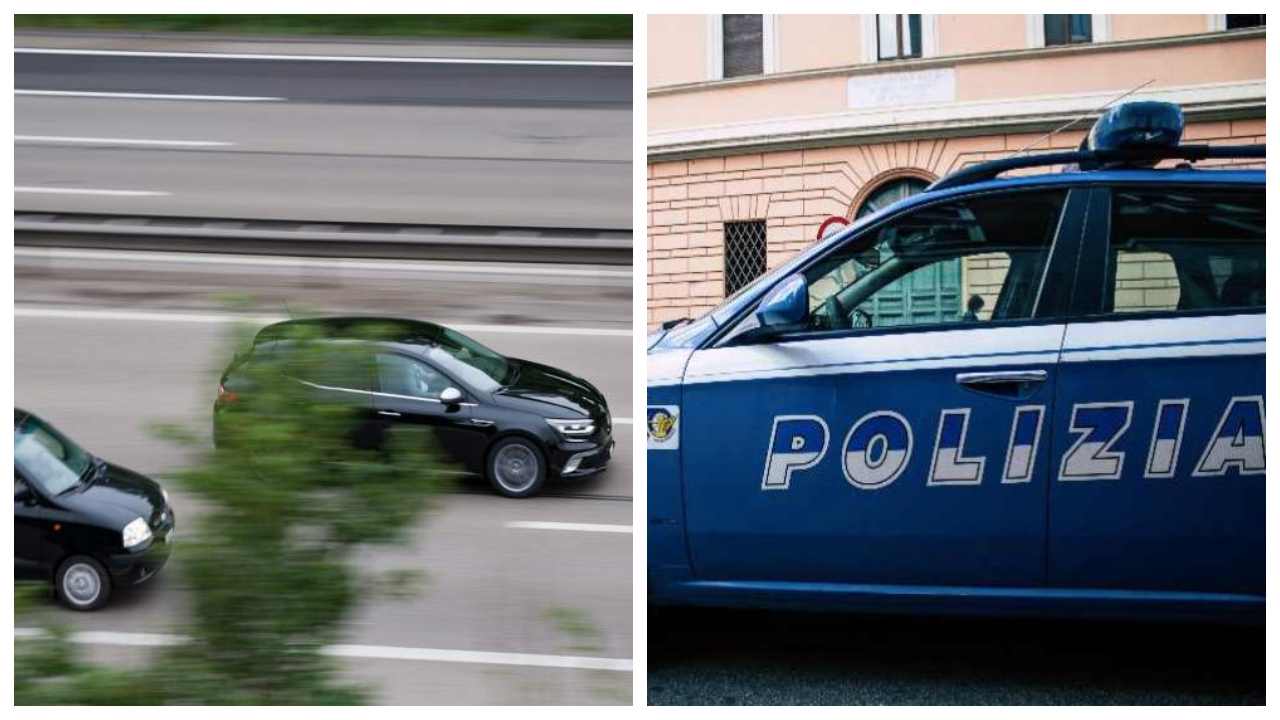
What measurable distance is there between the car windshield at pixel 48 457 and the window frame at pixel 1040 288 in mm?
2005

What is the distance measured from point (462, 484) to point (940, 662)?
155cm

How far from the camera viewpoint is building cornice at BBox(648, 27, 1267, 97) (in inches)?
136

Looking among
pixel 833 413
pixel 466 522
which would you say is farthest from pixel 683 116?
pixel 466 522

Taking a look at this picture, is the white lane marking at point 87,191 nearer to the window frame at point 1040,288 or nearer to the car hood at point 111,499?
the car hood at point 111,499

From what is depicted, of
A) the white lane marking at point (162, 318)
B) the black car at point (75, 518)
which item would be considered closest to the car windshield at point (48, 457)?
the black car at point (75, 518)

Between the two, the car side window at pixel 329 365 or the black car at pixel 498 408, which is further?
the black car at pixel 498 408

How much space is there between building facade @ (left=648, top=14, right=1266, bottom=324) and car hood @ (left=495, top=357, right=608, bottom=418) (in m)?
0.80

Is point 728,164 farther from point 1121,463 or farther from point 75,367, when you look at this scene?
point 75,367

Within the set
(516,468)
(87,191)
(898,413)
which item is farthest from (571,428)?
(87,191)

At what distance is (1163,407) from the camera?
9.31 ft

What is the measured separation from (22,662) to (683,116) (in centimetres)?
239

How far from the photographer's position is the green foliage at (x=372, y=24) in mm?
4137

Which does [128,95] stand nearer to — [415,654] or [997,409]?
[415,654]
